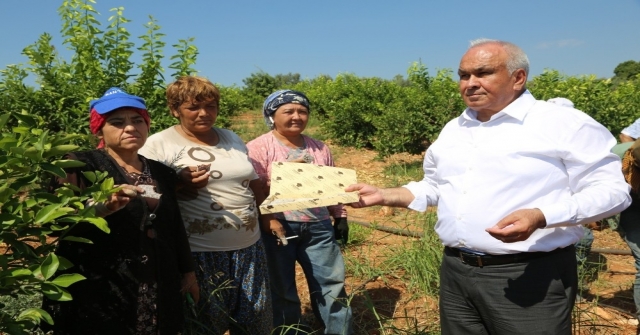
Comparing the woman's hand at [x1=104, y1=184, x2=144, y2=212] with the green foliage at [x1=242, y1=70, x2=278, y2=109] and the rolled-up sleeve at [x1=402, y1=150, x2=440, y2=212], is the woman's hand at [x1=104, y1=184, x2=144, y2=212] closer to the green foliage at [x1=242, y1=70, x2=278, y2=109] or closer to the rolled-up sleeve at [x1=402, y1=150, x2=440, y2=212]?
the rolled-up sleeve at [x1=402, y1=150, x2=440, y2=212]

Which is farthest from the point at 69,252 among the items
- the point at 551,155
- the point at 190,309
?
the point at 551,155

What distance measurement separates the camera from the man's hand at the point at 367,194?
221 centimetres

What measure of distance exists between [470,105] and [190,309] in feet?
5.01

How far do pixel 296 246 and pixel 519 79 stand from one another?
1614 mm

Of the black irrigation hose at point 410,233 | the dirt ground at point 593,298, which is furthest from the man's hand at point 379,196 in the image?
the black irrigation hose at point 410,233

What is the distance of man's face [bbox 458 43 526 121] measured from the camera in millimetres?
1953

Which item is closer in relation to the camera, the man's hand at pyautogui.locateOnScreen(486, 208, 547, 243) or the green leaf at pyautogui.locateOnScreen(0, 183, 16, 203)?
the green leaf at pyautogui.locateOnScreen(0, 183, 16, 203)

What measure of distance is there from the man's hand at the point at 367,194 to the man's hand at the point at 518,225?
627mm

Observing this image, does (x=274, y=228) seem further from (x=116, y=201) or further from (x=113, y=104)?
(x=116, y=201)

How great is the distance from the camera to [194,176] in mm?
2314

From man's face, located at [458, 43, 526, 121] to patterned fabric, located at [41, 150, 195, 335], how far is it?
132 centimetres

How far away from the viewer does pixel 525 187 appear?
1876mm

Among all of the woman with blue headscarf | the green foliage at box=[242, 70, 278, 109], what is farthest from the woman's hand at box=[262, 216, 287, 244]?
the green foliage at box=[242, 70, 278, 109]

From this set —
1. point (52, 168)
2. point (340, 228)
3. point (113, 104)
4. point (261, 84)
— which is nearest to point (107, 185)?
point (52, 168)
